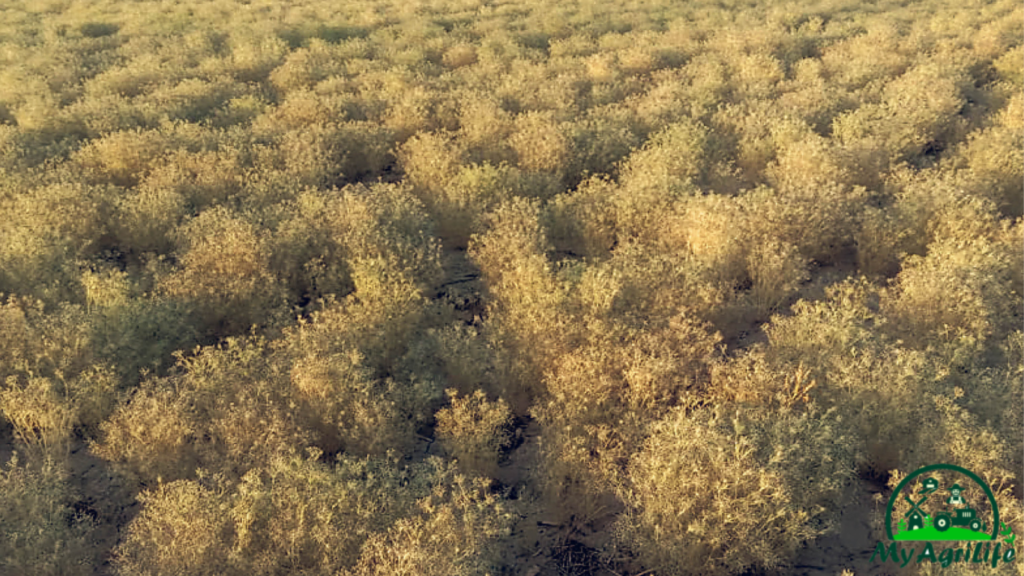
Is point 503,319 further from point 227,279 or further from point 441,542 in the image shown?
point 227,279

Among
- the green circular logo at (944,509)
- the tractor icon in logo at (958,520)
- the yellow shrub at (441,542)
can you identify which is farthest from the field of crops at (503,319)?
the tractor icon in logo at (958,520)

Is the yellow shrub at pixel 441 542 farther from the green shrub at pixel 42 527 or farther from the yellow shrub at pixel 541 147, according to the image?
the yellow shrub at pixel 541 147

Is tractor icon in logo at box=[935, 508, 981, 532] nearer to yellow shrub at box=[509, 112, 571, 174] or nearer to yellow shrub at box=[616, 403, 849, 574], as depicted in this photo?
yellow shrub at box=[616, 403, 849, 574]

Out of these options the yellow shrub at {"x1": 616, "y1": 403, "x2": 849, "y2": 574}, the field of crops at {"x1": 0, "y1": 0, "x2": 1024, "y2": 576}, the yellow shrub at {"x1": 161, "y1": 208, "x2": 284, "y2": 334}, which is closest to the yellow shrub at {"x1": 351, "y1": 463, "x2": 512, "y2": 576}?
the field of crops at {"x1": 0, "y1": 0, "x2": 1024, "y2": 576}

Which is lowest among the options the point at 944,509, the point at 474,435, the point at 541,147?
the point at 944,509

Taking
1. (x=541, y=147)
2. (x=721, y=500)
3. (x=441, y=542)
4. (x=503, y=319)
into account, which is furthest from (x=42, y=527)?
(x=541, y=147)

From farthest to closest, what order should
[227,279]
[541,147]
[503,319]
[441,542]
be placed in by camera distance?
[541,147] → [227,279] → [503,319] → [441,542]

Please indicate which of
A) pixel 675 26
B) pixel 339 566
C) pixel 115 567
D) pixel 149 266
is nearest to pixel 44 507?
pixel 115 567

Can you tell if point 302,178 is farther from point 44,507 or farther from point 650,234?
point 44,507
